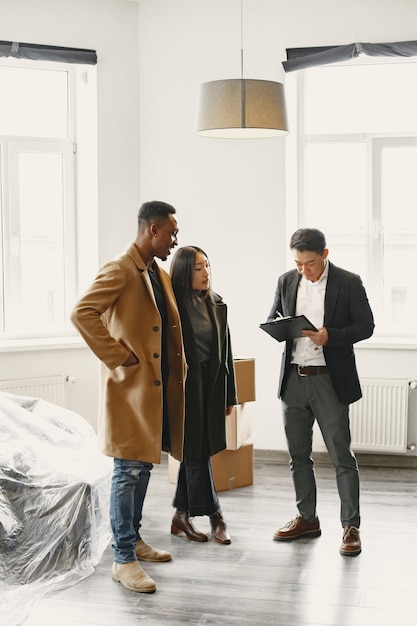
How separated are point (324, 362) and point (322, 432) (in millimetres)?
336

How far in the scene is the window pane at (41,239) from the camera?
5.70 m

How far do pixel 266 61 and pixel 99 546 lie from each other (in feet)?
10.8

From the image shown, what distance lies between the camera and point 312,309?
3.85m

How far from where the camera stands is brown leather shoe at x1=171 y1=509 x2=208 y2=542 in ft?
13.0

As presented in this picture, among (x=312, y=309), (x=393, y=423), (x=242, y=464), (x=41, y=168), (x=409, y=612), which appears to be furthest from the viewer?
(x=41, y=168)

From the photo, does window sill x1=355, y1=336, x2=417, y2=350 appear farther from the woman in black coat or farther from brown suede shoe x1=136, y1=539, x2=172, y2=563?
brown suede shoe x1=136, y1=539, x2=172, y2=563

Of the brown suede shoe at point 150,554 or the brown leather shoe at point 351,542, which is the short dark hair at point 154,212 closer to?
the brown suede shoe at point 150,554

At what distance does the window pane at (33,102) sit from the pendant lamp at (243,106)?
233 cm

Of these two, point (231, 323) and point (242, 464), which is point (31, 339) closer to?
point (231, 323)

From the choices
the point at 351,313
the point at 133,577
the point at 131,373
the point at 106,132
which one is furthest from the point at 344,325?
the point at 106,132

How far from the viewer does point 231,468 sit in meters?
4.88

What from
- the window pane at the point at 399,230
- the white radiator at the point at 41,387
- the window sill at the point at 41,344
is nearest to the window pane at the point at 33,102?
the window sill at the point at 41,344

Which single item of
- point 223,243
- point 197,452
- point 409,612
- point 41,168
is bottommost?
point 409,612

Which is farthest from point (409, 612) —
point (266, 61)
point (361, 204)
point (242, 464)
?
point (266, 61)
